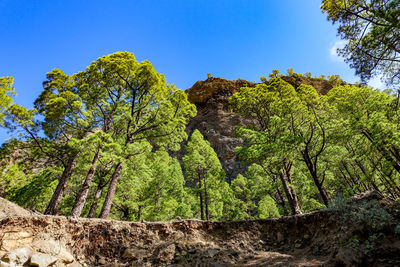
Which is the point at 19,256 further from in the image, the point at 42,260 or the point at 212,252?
the point at 212,252

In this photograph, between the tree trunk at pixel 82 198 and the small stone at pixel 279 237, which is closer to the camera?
the small stone at pixel 279 237

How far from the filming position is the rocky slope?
3.81 meters

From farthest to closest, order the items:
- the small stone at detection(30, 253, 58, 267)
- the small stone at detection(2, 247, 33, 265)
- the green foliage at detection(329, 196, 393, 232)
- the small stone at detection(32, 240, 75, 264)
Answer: the small stone at detection(32, 240, 75, 264) < the green foliage at detection(329, 196, 393, 232) < the small stone at detection(30, 253, 58, 267) < the small stone at detection(2, 247, 33, 265)

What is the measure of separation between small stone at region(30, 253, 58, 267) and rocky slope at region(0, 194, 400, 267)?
0.02 m

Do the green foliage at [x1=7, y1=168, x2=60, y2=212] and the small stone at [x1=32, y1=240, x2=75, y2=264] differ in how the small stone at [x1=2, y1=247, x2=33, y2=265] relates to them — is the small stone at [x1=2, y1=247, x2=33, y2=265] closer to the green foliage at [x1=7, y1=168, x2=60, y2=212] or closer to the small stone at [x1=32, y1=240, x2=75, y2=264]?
the small stone at [x1=32, y1=240, x2=75, y2=264]

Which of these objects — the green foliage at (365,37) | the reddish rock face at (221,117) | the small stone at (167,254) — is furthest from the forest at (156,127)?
the reddish rock face at (221,117)

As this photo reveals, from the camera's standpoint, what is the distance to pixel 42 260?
387cm

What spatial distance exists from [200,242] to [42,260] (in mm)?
3773

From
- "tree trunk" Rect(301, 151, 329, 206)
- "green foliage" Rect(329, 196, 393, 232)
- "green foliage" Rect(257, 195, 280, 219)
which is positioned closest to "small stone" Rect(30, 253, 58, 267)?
"green foliage" Rect(329, 196, 393, 232)

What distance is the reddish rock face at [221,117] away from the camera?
35500 millimetres

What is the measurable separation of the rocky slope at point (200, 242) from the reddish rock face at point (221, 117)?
88.8 ft

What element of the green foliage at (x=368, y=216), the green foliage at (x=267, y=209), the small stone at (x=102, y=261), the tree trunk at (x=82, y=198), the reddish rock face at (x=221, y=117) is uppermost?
the reddish rock face at (x=221, y=117)

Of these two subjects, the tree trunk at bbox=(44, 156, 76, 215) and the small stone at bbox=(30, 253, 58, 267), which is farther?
the tree trunk at bbox=(44, 156, 76, 215)

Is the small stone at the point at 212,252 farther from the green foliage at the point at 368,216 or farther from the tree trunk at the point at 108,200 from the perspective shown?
the tree trunk at the point at 108,200
